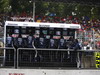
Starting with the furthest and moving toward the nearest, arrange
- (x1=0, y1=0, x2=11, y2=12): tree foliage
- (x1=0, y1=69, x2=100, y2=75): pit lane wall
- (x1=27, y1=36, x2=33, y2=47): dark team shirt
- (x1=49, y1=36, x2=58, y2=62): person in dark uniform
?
1. (x1=0, y1=0, x2=11, y2=12): tree foliage
2. (x1=27, y1=36, x2=33, y2=47): dark team shirt
3. (x1=49, y1=36, x2=58, y2=62): person in dark uniform
4. (x1=0, y1=69, x2=100, y2=75): pit lane wall

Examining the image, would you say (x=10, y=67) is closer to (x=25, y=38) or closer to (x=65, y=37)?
(x=25, y=38)

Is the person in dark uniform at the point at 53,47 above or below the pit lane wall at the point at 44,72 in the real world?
above

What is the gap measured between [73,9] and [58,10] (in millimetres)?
2729

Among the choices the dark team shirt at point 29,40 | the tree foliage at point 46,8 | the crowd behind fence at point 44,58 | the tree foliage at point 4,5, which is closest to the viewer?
the crowd behind fence at point 44,58

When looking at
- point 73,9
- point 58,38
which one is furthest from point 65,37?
point 73,9

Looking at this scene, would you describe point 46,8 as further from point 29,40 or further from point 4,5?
point 29,40

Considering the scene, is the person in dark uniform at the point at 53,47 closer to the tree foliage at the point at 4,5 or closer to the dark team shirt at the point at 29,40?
the dark team shirt at the point at 29,40

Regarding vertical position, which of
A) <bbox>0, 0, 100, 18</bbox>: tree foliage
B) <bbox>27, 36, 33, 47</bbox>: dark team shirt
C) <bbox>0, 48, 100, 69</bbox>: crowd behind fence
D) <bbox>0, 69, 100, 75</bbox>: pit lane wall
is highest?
<bbox>0, 0, 100, 18</bbox>: tree foliage

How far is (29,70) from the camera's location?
29.2 ft

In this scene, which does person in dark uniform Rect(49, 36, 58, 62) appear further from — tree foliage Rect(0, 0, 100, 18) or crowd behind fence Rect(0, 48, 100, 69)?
tree foliage Rect(0, 0, 100, 18)

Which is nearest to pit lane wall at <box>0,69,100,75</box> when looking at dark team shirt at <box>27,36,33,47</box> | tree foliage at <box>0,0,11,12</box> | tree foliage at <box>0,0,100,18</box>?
dark team shirt at <box>27,36,33,47</box>

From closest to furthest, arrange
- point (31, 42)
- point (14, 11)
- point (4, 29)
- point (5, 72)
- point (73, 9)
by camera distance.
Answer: point (5, 72) → point (31, 42) → point (4, 29) → point (14, 11) → point (73, 9)

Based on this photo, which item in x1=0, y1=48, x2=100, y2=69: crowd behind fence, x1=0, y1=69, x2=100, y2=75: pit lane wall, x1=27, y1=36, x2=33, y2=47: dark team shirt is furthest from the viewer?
x1=27, y1=36, x2=33, y2=47: dark team shirt

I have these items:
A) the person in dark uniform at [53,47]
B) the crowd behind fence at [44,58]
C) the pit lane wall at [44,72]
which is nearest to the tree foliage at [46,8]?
the person in dark uniform at [53,47]
